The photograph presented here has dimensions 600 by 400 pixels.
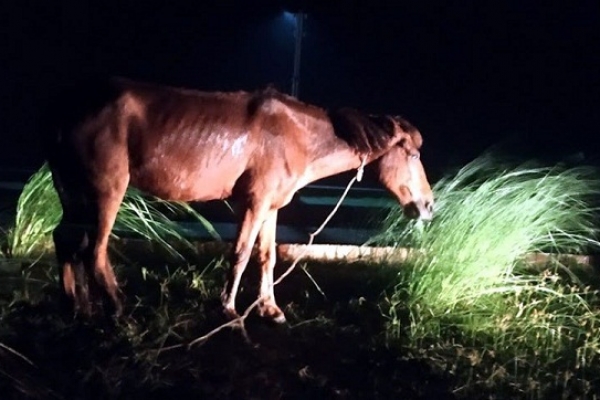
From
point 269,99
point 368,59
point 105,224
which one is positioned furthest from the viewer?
point 368,59

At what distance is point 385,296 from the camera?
13.3 ft

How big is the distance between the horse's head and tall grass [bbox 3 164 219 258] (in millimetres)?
1067

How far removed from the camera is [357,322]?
3.83m

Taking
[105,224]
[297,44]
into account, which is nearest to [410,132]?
[105,224]

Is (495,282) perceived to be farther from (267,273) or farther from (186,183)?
(186,183)

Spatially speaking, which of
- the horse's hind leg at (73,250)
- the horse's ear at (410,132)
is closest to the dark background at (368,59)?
the horse's ear at (410,132)

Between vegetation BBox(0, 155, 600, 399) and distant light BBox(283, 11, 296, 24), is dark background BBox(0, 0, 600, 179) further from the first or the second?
vegetation BBox(0, 155, 600, 399)

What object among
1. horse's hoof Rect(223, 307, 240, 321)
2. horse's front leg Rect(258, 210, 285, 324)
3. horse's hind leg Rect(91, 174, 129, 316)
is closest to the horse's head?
horse's front leg Rect(258, 210, 285, 324)

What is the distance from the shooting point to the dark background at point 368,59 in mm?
6375

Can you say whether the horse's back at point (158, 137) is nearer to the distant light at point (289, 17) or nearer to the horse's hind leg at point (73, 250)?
the horse's hind leg at point (73, 250)

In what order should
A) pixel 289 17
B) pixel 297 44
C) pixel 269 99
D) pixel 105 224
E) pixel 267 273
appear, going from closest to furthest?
pixel 105 224
pixel 269 99
pixel 267 273
pixel 297 44
pixel 289 17

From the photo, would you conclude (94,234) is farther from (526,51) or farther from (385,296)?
(526,51)

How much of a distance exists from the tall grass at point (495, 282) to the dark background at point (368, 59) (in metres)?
2.23

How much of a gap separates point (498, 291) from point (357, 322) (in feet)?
1.86
